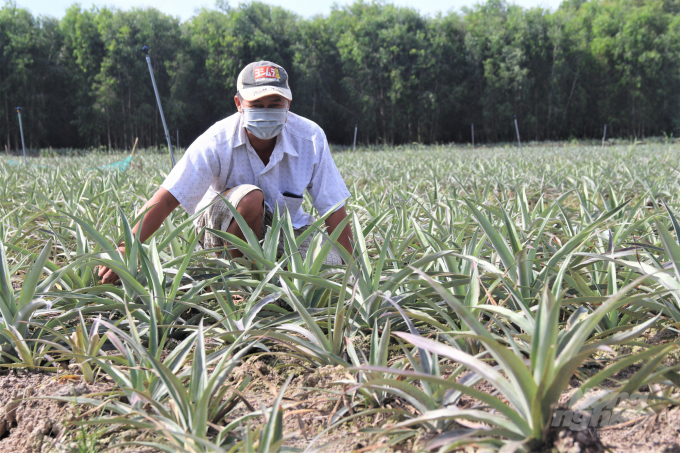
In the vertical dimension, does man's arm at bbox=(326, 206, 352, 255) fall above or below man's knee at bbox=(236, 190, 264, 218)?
below

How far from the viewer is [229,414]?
A: 0.94m

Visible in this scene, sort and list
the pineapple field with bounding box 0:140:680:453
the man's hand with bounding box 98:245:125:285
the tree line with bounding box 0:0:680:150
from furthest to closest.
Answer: the tree line with bounding box 0:0:680:150 < the man's hand with bounding box 98:245:125:285 < the pineapple field with bounding box 0:140:680:453

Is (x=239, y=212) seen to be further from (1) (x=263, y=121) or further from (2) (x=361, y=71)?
(2) (x=361, y=71)

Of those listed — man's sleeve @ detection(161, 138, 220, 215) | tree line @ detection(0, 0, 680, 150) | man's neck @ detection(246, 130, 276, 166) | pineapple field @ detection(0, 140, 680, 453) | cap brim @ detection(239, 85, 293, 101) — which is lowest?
pineapple field @ detection(0, 140, 680, 453)

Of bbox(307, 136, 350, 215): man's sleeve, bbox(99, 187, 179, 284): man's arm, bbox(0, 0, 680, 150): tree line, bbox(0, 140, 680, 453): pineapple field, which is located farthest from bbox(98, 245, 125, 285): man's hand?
bbox(0, 0, 680, 150): tree line

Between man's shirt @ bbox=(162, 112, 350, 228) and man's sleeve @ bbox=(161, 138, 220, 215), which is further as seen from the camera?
man's shirt @ bbox=(162, 112, 350, 228)

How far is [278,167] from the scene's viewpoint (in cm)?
209

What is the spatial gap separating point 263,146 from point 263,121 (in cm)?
18

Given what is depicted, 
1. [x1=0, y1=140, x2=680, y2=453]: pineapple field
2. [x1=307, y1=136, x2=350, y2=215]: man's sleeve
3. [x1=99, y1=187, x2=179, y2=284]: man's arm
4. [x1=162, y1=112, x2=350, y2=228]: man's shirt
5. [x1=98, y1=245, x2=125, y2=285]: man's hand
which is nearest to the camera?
[x1=0, y1=140, x2=680, y2=453]: pineapple field

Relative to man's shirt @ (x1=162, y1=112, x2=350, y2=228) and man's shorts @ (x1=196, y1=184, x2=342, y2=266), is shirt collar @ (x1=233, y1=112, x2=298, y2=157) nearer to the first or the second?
man's shirt @ (x1=162, y1=112, x2=350, y2=228)

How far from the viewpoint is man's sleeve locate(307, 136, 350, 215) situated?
2062 mm

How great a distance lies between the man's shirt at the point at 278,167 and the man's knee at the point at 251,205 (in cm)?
9

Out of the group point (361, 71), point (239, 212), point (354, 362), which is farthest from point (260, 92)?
point (361, 71)

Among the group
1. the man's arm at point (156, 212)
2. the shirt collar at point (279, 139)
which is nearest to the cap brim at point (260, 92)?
the shirt collar at point (279, 139)
